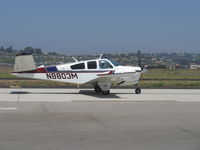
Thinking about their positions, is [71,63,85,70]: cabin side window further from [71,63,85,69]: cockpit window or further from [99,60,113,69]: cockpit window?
[99,60,113,69]: cockpit window

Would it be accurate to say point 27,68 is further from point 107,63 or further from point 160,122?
point 160,122

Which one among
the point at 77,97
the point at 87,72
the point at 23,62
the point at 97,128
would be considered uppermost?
the point at 23,62

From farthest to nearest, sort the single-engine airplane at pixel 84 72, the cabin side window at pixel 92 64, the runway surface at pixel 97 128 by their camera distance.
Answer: the cabin side window at pixel 92 64
the single-engine airplane at pixel 84 72
the runway surface at pixel 97 128

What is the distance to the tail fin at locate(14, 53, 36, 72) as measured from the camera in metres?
21.6

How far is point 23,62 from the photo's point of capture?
21.6 metres

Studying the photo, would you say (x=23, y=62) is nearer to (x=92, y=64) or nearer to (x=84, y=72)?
(x=84, y=72)

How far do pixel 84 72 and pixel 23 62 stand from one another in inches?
143

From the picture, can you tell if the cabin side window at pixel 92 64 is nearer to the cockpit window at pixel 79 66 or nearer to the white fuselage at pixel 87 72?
the white fuselage at pixel 87 72

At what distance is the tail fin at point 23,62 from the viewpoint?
21.6 metres

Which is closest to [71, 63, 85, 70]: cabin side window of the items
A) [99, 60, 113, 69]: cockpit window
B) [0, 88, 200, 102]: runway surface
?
[99, 60, 113, 69]: cockpit window

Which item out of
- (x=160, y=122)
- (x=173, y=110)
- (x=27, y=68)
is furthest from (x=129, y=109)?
(x=27, y=68)

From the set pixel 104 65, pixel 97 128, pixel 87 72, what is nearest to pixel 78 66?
pixel 87 72

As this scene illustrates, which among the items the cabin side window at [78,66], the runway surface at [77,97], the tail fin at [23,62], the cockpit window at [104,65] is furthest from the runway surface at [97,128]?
the cockpit window at [104,65]

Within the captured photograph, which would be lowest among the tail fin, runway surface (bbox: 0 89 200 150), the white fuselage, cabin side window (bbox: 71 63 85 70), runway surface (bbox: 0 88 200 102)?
runway surface (bbox: 0 88 200 102)
